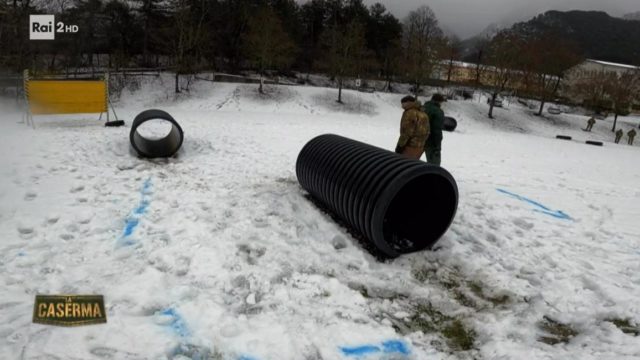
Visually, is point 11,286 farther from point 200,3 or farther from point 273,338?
point 200,3

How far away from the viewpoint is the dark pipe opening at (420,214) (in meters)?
5.11

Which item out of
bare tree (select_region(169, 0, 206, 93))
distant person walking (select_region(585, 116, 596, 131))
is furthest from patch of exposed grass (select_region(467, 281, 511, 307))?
distant person walking (select_region(585, 116, 596, 131))

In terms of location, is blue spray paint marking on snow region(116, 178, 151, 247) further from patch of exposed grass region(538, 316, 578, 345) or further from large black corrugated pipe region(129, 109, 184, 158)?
patch of exposed grass region(538, 316, 578, 345)

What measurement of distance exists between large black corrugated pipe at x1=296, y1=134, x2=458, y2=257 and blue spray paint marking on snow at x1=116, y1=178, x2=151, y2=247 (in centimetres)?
259

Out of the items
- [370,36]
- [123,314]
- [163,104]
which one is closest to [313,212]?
[123,314]

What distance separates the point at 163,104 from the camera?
93.0 ft

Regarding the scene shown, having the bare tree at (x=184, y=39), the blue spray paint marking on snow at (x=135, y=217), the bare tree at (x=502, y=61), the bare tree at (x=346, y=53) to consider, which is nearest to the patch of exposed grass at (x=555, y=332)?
the blue spray paint marking on snow at (x=135, y=217)

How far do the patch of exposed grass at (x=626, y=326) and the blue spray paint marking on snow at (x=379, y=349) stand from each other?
6.86 ft

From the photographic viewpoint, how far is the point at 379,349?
3244mm

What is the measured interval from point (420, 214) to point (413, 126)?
6.52 ft

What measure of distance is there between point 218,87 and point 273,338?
32822mm

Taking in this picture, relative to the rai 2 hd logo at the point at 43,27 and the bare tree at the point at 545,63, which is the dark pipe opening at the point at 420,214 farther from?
the bare tree at the point at 545,63

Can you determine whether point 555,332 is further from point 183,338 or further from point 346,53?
point 346,53

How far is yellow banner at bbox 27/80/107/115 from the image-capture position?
1184cm
